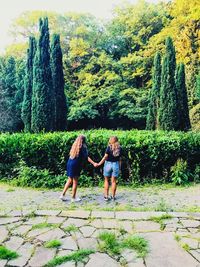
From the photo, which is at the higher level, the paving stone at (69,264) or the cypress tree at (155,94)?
the cypress tree at (155,94)

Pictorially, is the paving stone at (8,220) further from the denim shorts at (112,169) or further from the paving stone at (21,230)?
the denim shorts at (112,169)

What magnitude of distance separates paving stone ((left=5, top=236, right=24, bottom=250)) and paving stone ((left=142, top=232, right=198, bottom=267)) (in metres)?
1.90

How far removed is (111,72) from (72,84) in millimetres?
4034

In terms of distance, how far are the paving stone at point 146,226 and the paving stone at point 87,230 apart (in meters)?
0.74

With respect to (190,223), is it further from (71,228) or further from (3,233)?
(3,233)

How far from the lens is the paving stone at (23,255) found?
408 cm

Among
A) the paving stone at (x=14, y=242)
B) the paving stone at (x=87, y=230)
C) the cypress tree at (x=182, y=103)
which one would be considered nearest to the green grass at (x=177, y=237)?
the paving stone at (x=87, y=230)

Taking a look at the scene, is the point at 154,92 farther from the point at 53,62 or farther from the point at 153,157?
the point at 153,157

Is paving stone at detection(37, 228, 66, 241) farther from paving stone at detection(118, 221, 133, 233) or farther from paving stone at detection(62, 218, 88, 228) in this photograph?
paving stone at detection(118, 221, 133, 233)

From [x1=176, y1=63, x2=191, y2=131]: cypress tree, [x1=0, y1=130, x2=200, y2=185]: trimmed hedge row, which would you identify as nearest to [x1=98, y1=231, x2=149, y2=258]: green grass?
[x1=0, y1=130, x2=200, y2=185]: trimmed hedge row

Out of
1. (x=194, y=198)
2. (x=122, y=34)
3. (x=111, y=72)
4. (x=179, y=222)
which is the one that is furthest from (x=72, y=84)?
(x=179, y=222)

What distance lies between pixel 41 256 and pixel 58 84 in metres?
19.0

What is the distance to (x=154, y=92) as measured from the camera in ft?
70.7

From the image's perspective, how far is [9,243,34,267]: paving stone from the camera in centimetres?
408
